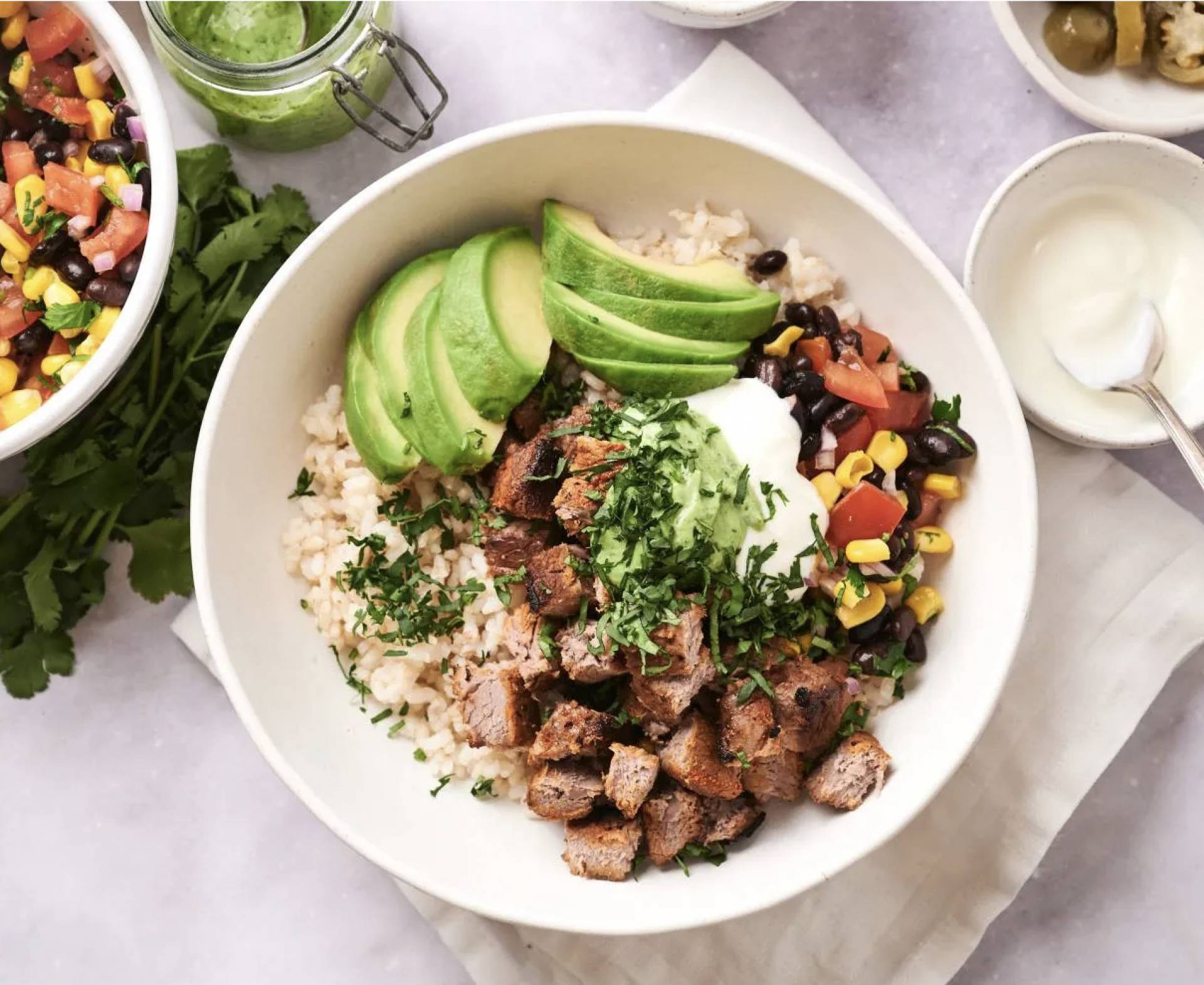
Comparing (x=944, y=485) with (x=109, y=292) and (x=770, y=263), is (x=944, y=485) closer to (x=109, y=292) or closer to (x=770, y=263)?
(x=770, y=263)

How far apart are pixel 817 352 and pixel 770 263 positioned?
265 millimetres

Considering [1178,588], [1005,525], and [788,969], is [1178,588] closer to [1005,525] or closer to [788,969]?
[1005,525]

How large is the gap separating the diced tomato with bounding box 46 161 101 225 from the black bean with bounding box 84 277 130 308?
0.58 ft

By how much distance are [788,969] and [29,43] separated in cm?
321

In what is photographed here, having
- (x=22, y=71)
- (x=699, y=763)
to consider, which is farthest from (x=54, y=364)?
Result: (x=699, y=763)

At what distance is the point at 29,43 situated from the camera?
9.25 ft

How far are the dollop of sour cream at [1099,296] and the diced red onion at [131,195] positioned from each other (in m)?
2.29

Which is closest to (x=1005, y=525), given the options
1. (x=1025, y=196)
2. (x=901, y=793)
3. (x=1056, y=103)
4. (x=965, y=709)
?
(x=965, y=709)

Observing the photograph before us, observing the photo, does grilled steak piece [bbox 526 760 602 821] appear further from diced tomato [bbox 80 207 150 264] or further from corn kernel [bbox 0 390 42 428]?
diced tomato [bbox 80 207 150 264]

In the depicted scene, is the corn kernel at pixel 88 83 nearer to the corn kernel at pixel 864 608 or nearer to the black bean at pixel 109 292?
the black bean at pixel 109 292

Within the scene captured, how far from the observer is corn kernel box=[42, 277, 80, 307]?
274 cm

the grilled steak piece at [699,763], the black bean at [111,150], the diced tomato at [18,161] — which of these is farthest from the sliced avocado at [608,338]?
the diced tomato at [18,161]

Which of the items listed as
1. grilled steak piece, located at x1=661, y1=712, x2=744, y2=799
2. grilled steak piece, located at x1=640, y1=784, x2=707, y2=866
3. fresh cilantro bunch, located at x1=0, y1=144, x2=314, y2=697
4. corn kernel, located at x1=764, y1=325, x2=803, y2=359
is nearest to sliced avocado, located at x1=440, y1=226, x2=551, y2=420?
corn kernel, located at x1=764, y1=325, x2=803, y2=359

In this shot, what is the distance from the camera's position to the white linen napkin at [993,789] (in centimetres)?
309
